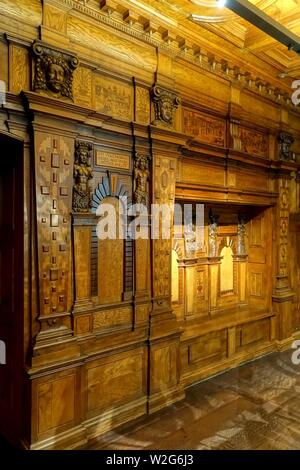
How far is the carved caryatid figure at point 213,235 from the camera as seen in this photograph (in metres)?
4.87

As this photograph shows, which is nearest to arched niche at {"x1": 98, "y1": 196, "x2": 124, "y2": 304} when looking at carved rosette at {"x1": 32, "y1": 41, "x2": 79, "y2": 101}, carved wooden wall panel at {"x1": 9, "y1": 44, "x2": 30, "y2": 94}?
carved rosette at {"x1": 32, "y1": 41, "x2": 79, "y2": 101}

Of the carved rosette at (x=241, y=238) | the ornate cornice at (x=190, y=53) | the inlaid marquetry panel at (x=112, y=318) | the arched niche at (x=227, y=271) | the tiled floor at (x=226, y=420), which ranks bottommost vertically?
the tiled floor at (x=226, y=420)

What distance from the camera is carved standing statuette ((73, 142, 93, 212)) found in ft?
9.61

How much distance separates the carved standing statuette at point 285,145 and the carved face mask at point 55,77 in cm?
365

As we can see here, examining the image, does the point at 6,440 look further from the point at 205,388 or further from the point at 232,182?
the point at 232,182

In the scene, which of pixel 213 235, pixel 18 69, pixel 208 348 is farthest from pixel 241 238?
pixel 18 69

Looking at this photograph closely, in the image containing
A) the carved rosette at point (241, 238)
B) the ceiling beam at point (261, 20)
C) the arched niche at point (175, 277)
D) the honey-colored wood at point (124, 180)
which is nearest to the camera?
the ceiling beam at point (261, 20)

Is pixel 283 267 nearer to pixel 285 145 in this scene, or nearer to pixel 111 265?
pixel 285 145

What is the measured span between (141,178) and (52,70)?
4.07 feet

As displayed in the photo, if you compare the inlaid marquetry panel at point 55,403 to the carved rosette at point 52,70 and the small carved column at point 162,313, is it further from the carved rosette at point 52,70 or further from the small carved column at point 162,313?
the carved rosette at point 52,70

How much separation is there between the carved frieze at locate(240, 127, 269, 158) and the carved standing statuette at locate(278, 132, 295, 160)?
0.96ft

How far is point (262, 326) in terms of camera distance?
16.8 feet

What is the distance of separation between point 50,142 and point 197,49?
2174mm

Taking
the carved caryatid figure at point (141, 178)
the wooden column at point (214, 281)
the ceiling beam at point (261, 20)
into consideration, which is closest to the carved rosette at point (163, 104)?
the carved caryatid figure at point (141, 178)
